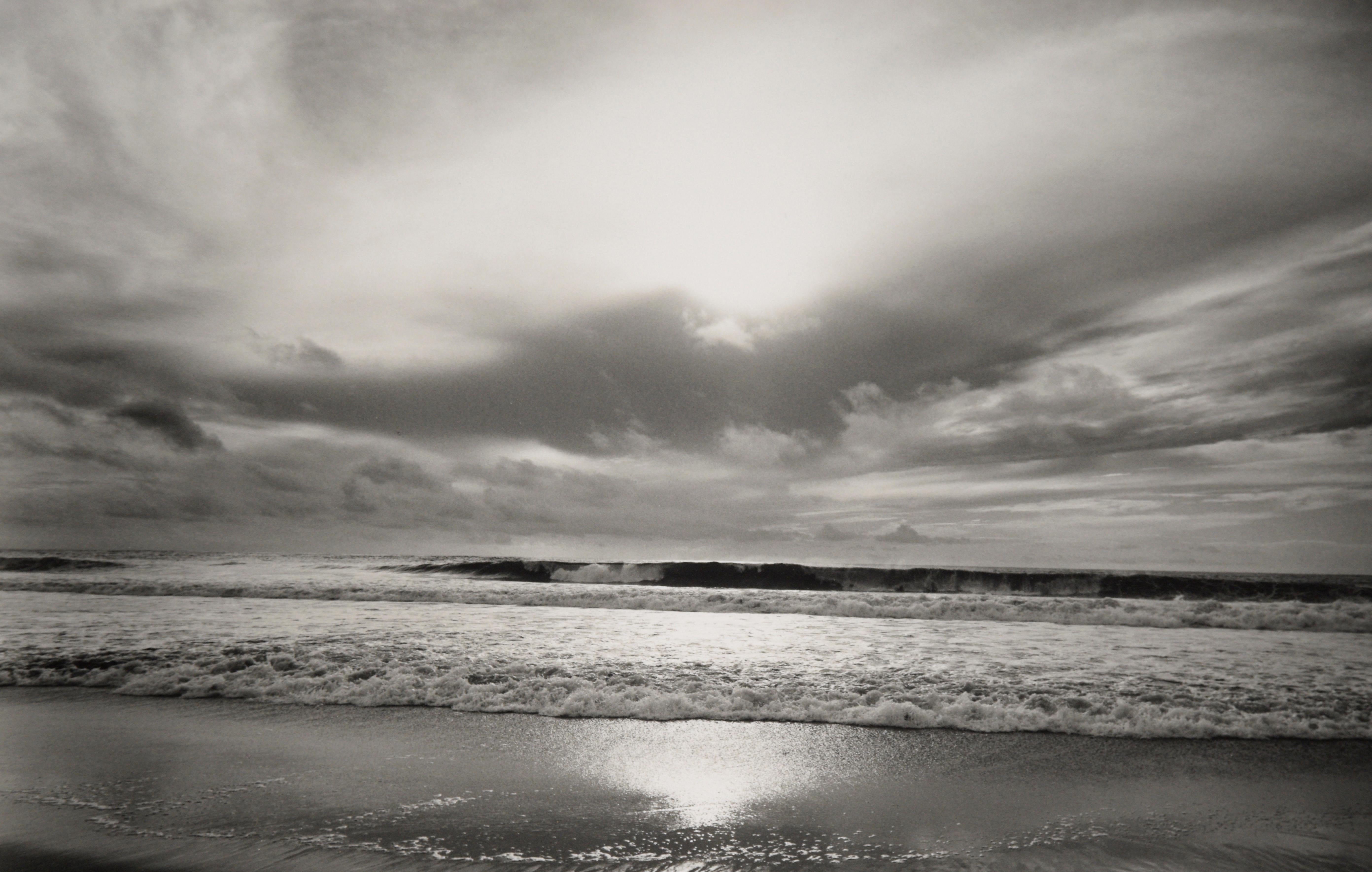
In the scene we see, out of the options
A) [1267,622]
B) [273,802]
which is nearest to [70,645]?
[273,802]

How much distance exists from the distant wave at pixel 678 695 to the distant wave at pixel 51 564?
32936 millimetres

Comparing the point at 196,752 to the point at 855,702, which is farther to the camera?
the point at 855,702

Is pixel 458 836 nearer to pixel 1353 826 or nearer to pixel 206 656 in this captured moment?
pixel 1353 826

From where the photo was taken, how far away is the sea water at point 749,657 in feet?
31.7

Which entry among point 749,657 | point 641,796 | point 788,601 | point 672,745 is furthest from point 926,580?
point 641,796

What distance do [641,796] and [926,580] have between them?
28.8m

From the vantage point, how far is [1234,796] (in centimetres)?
686

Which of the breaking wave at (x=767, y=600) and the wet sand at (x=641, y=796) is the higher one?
the breaking wave at (x=767, y=600)

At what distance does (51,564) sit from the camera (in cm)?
3850

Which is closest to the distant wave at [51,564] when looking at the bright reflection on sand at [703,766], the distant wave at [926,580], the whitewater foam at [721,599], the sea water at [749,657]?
the whitewater foam at [721,599]

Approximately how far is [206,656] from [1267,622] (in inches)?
971

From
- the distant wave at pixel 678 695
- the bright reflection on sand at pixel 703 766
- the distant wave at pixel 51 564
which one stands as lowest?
the distant wave at pixel 51 564

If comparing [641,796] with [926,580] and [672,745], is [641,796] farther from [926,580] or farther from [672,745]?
[926,580]

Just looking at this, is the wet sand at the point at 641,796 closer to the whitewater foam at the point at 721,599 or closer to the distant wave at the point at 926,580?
the whitewater foam at the point at 721,599
